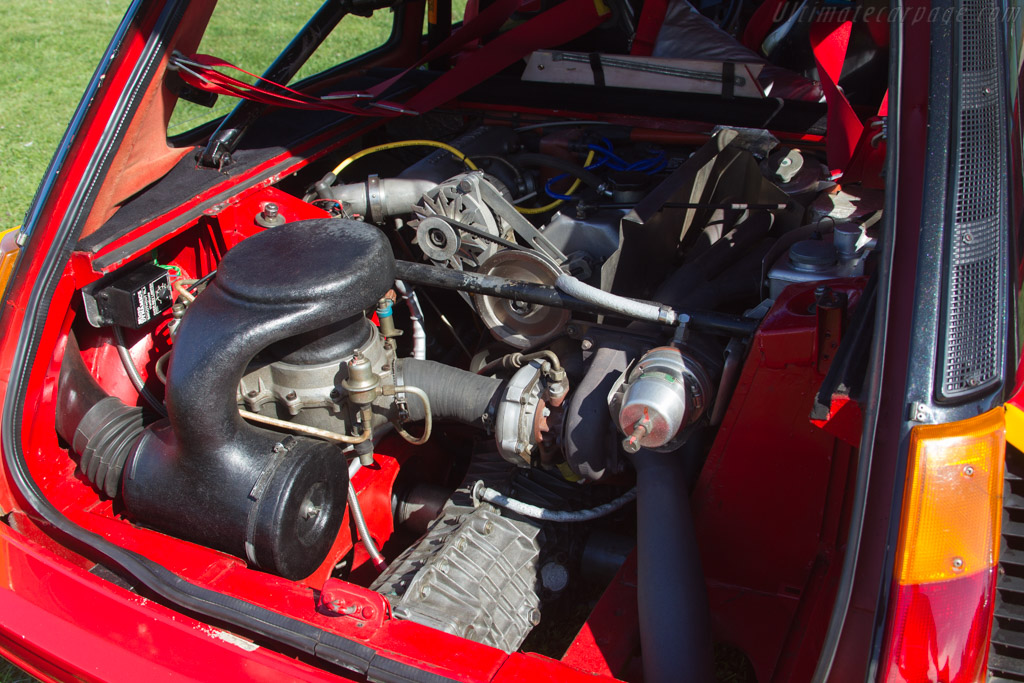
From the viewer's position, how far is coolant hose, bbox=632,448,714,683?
1398mm

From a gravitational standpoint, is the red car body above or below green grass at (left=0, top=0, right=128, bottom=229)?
below

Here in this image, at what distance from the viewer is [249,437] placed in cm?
161

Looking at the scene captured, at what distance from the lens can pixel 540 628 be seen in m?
2.07

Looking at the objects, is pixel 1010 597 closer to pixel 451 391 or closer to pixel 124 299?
pixel 451 391

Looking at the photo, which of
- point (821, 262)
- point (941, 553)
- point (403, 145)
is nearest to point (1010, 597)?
point (941, 553)

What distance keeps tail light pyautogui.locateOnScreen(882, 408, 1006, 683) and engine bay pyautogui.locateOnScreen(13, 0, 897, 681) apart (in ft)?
0.48

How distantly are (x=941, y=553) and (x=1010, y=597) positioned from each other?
12.3 inches

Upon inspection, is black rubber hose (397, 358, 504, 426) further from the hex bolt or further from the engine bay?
the hex bolt

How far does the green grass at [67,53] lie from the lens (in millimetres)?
5992

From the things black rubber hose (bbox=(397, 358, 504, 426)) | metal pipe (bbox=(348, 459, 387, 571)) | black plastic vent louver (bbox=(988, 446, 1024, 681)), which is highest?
black rubber hose (bbox=(397, 358, 504, 426))

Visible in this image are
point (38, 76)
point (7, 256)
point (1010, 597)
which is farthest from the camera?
point (38, 76)

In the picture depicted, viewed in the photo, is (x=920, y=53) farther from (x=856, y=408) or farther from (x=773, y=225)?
(x=773, y=225)

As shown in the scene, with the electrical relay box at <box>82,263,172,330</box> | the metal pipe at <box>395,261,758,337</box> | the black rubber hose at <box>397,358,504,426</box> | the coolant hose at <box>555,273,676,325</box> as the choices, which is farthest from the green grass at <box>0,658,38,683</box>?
the coolant hose at <box>555,273,676,325</box>

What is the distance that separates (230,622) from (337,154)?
1.61m
